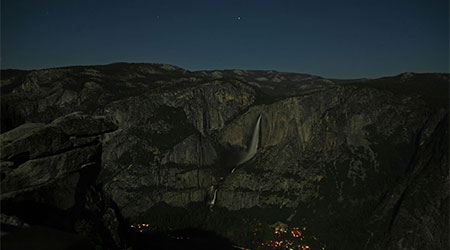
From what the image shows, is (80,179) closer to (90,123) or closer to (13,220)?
(90,123)

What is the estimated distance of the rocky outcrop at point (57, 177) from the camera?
99.9ft

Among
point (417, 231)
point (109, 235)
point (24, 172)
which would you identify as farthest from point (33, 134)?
point (417, 231)

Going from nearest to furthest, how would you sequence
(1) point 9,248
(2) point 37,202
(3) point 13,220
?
(1) point 9,248
(3) point 13,220
(2) point 37,202

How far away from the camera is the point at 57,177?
35.6 metres

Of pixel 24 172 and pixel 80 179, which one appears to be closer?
pixel 24 172

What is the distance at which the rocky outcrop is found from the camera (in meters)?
30.5

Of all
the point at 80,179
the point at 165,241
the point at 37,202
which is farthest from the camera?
the point at 165,241

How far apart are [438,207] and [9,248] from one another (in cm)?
22364

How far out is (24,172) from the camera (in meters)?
32.4

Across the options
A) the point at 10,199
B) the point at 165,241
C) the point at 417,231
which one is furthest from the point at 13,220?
the point at 417,231

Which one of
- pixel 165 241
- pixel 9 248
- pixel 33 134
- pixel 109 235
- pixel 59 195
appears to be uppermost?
pixel 33 134

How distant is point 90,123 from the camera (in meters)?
42.6

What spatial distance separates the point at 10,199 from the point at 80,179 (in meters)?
10.5

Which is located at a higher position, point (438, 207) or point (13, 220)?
point (13, 220)
